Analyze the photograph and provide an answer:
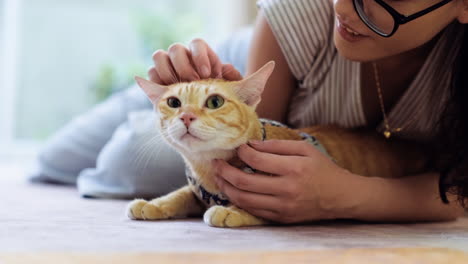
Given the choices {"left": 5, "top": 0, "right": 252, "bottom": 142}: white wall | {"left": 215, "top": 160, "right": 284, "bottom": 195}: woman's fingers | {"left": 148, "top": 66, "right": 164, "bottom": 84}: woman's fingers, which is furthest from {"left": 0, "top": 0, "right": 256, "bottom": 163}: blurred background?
{"left": 215, "top": 160, "right": 284, "bottom": 195}: woman's fingers

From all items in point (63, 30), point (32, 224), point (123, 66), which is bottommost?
point (32, 224)

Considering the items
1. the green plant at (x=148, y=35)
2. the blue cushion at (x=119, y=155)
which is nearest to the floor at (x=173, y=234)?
the blue cushion at (x=119, y=155)

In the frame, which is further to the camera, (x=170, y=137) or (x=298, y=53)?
(x=298, y=53)

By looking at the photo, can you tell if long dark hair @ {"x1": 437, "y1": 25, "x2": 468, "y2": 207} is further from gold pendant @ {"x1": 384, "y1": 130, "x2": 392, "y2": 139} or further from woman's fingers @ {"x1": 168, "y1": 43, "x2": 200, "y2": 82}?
woman's fingers @ {"x1": 168, "y1": 43, "x2": 200, "y2": 82}

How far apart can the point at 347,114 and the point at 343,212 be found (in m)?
0.41

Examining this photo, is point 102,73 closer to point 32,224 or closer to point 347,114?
point 347,114

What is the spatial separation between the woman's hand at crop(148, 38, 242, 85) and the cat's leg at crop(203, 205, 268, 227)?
29 centimetres

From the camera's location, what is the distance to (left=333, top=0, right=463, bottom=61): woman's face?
3.53ft

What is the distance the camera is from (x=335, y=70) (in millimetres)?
1454

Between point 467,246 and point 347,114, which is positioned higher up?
point 347,114

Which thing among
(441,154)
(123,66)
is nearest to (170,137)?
(441,154)

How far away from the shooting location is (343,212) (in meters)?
1.15

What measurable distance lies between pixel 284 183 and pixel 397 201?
1.03 feet

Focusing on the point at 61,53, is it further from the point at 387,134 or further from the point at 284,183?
the point at 284,183
